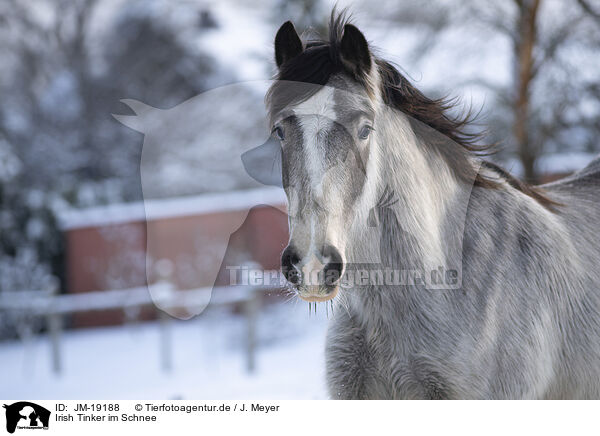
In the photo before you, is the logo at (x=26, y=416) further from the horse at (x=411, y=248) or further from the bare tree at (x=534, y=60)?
the bare tree at (x=534, y=60)

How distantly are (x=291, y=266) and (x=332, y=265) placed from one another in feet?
0.30

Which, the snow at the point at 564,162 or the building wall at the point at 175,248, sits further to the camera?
the building wall at the point at 175,248

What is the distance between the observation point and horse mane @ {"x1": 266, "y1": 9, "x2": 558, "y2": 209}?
131 centimetres

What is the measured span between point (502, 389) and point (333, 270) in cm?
59

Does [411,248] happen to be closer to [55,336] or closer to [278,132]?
[278,132]

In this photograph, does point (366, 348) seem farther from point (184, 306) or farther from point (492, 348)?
point (184, 306)

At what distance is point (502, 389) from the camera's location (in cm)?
134

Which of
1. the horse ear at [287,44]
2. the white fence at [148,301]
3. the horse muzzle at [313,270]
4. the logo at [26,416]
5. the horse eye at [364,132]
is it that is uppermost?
the horse ear at [287,44]

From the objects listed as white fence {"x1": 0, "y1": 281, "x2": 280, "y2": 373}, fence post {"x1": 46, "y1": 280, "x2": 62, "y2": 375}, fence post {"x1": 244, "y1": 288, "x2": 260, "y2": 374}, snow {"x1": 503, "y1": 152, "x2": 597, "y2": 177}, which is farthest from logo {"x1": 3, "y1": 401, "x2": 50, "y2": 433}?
snow {"x1": 503, "y1": 152, "x2": 597, "y2": 177}

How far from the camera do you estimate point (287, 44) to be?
4.61 feet

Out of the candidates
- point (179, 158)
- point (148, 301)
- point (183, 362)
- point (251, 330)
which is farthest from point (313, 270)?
point (148, 301)

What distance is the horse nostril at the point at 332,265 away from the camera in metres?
1.13

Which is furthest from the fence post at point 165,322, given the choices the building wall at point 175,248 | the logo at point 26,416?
the logo at point 26,416

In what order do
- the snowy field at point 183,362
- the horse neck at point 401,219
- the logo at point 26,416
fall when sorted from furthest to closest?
1. the snowy field at point 183,362
2. the logo at point 26,416
3. the horse neck at point 401,219
